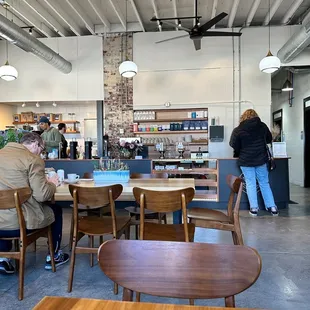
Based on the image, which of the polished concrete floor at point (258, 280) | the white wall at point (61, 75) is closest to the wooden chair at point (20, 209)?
the polished concrete floor at point (258, 280)

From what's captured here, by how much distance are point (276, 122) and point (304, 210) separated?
273 inches

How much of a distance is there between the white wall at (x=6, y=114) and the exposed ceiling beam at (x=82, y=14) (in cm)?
355

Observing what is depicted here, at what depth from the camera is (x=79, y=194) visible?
2490mm

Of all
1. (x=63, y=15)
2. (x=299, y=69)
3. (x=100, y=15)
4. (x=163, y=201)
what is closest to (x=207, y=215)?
(x=163, y=201)

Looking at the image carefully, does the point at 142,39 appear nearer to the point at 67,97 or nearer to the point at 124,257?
the point at 67,97

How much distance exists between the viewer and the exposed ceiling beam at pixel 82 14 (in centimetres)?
648

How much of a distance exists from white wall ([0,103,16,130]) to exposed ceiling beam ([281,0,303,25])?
27.1 ft

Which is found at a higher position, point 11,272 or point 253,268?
point 253,268

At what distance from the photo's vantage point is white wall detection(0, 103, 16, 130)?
8797mm

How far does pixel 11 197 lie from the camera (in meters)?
2.31

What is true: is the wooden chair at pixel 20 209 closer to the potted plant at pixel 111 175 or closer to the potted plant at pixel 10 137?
the potted plant at pixel 111 175

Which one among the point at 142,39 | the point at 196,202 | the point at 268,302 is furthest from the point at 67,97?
the point at 268,302

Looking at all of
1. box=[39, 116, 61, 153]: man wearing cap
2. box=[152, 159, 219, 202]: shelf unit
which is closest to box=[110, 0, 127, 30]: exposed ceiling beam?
box=[39, 116, 61, 153]: man wearing cap

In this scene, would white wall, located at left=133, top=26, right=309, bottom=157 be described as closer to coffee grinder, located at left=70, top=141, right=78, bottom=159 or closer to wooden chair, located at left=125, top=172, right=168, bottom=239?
coffee grinder, located at left=70, top=141, right=78, bottom=159
